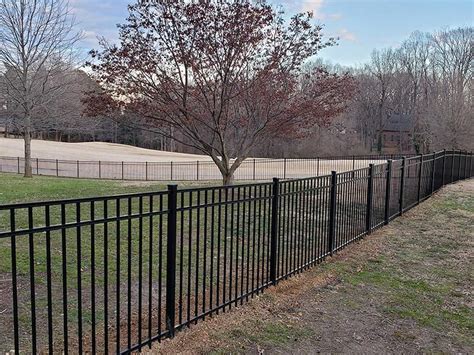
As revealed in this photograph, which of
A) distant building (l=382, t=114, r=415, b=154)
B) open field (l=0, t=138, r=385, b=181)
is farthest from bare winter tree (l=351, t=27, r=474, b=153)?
open field (l=0, t=138, r=385, b=181)

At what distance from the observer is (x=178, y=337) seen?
3.40 metres

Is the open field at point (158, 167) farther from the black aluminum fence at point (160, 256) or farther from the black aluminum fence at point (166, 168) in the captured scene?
the black aluminum fence at point (160, 256)

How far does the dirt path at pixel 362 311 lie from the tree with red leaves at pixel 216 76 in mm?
6105

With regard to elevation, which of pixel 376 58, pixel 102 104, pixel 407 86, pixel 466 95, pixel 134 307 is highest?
pixel 376 58

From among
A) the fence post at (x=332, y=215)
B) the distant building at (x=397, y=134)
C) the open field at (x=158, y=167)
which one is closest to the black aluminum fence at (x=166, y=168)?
the open field at (x=158, y=167)

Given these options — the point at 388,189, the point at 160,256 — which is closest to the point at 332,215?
the point at 388,189

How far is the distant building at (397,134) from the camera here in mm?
59697

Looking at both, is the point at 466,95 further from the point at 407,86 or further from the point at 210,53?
the point at 210,53

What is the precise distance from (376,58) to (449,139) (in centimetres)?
3388

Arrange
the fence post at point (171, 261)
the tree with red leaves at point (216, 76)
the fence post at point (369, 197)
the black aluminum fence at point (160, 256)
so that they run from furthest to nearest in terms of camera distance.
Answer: the tree with red leaves at point (216, 76) → the fence post at point (369, 197) → the fence post at point (171, 261) → the black aluminum fence at point (160, 256)

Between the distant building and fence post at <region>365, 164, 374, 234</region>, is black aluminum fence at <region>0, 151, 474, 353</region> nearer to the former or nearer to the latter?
fence post at <region>365, 164, 374, 234</region>

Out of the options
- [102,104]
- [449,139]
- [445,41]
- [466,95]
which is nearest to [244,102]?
[102,104]

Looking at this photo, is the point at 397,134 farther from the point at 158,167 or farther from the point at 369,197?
the point at 369,197

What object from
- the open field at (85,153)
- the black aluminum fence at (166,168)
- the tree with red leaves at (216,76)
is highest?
the tree with red leaves at (216,76)
